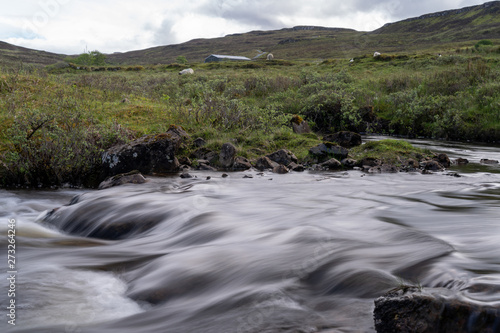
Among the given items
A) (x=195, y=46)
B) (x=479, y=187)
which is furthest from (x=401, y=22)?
(x=479, y=187)

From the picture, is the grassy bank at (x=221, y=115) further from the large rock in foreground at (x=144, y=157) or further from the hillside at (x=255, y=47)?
the hillside at (x=255, y=47)

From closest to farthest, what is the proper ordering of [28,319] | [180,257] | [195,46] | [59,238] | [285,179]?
[28,319] < [180,257] < [59,238] < [285,179] < [195,46]

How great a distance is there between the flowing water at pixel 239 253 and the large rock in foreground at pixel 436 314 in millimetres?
252

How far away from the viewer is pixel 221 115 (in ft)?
42.1

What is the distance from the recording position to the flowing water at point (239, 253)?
3234 mm

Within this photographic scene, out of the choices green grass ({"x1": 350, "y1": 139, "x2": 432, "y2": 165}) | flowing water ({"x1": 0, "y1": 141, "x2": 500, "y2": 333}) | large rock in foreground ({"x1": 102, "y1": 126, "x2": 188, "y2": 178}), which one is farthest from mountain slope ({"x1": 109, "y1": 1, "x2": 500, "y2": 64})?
flowing water ({"x1": 0, "y1": 141, "x2": 500, "y2": 333})

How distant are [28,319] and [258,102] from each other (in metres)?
18.3

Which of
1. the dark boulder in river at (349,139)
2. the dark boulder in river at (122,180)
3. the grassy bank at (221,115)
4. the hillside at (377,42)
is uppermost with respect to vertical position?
the hillside at (377,42)

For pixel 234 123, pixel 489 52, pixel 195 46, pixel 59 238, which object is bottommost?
pixel 59 238

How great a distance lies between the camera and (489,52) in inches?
1267

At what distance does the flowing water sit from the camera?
323 centimetres

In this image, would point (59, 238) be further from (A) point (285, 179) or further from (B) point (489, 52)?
(B) point (489, 52)

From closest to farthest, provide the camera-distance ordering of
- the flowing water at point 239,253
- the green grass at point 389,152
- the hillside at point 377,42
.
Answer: the flowing water at point 239,253
the green grass at point 389,152
the hillside at point 377,42

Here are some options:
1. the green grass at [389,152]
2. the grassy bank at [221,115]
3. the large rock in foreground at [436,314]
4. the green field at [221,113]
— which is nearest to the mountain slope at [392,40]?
the green field at [221,113]
